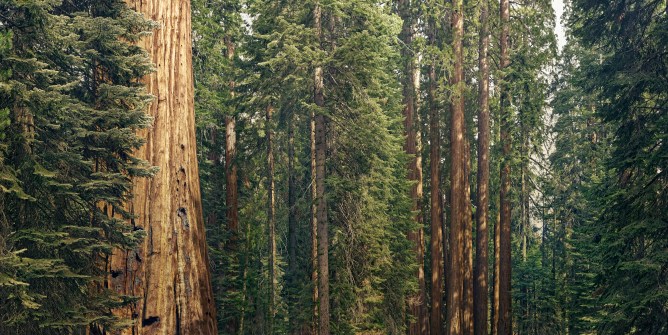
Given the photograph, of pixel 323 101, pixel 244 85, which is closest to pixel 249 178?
pixel 244 85

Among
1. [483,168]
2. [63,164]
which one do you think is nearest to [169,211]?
[63,164]

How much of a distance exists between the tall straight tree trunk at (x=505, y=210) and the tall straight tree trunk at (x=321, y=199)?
864cm

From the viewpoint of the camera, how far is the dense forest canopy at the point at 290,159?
6250 millimetres

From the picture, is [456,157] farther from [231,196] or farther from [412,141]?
[231,196]

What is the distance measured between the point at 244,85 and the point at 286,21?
464cm

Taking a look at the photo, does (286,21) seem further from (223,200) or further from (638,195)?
(223,200)

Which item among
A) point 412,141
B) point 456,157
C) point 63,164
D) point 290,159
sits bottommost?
point 63,164

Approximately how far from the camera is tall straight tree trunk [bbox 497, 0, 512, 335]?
67.6 feet

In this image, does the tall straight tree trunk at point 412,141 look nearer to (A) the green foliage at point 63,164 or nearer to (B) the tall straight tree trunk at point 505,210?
(B) the tall straight tree trunk at point 505,210

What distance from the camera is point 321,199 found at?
14.1 meters

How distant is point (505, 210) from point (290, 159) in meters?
10.0

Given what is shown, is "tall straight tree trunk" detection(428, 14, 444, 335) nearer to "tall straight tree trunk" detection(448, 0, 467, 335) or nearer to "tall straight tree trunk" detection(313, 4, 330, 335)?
"tall straight tree trunk" detection(448, 0, 467, 335)

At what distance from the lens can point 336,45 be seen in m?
14.8

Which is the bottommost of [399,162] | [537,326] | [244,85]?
[537,326]
